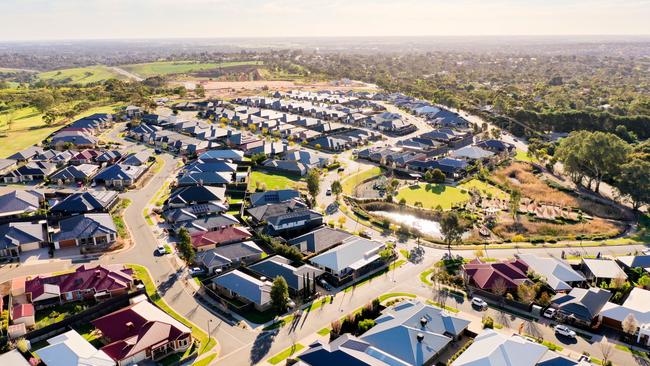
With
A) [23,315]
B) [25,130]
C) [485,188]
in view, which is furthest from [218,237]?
[25,130]

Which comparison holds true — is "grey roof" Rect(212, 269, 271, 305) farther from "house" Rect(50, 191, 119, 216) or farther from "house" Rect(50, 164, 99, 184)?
"house" Rect(50, 164, 99, 184)

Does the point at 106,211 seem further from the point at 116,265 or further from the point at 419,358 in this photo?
the point at 419,358

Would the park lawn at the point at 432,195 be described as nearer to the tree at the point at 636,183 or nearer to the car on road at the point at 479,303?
the tree at the point at 636,183

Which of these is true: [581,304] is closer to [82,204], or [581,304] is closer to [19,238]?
[19,238]

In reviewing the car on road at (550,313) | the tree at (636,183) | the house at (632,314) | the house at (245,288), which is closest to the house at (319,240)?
the house at (245,288)

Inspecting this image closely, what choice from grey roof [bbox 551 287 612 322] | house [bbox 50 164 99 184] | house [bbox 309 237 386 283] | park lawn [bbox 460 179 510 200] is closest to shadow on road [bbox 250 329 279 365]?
house [bbox 309 237 386 283]

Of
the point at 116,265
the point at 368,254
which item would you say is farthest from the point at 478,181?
the point at 116,265
